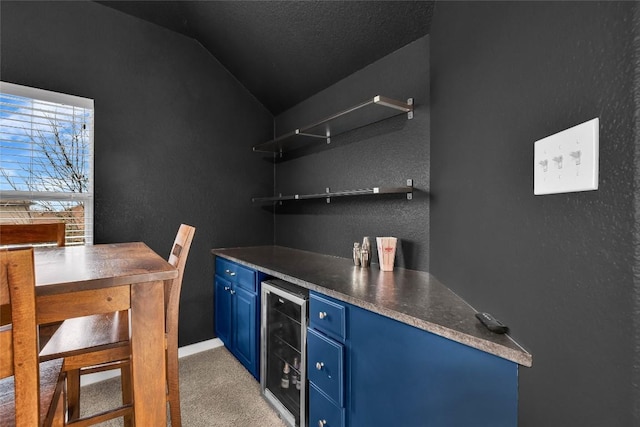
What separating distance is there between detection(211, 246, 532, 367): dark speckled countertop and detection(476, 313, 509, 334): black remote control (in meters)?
0.02

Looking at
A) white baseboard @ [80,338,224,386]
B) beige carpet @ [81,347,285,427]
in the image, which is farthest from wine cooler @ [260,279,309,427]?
white baseboard @ [80,338,224,386]

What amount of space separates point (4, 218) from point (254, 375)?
6.75 feet

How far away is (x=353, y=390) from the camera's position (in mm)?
1355

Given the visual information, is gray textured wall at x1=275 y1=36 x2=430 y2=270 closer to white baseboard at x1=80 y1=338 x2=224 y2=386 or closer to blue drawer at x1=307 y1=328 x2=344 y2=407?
blue drawer at x1=307 y1=328 x2=344 y2=407

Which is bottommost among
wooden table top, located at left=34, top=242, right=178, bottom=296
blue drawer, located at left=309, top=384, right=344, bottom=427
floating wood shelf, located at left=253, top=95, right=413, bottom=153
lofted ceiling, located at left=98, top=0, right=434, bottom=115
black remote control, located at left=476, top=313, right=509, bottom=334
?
blue drawer, located at left=309, top=384, right=344, bottom=427

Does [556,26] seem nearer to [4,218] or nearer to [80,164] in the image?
[80,164]

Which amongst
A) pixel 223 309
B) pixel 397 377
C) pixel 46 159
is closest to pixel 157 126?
pixel 46 159

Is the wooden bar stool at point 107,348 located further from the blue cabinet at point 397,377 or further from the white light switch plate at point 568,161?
the white light switch plate at point 568,161

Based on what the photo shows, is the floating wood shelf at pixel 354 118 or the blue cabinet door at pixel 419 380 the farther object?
the floating wood shelf at pixel 354 118

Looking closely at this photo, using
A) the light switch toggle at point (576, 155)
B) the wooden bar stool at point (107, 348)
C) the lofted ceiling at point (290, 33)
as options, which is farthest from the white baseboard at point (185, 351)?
the light switch toggle at point (576, 155)

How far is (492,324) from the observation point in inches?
36.0

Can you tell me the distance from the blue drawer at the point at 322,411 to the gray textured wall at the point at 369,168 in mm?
917

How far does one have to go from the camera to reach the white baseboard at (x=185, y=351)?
90.1 inches

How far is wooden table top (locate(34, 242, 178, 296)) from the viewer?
96 centimetres
